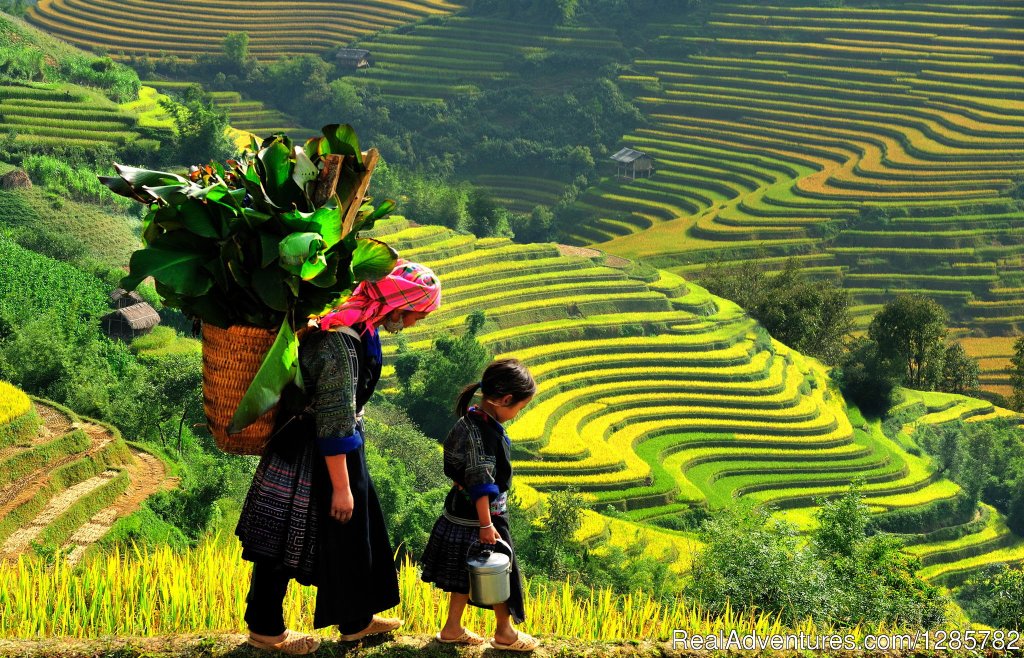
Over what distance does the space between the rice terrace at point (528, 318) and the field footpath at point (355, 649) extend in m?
0.02

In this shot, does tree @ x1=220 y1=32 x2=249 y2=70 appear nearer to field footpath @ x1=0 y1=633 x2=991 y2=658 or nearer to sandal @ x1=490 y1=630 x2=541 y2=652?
field footpath @ x1=0 y1=633 x2=991 y2=658

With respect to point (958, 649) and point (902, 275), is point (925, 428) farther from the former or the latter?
point (958, 649)

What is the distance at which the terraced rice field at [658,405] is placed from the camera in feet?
98.0

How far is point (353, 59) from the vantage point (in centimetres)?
7075

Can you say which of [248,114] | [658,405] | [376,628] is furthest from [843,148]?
[376,628]

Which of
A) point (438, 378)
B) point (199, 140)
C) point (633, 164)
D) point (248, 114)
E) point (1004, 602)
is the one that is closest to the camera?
point (1004, 602)

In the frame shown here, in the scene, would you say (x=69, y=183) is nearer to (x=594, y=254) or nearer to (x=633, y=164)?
(x=594, y=254)

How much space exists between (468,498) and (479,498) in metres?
0.16

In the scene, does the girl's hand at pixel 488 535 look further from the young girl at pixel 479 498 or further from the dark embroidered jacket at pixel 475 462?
the dark embroidered jacket at pixel 475 462

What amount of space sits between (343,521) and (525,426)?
85.4 ft

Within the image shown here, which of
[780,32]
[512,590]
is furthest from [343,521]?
[780,32]

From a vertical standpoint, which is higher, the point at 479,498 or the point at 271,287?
the point at 271,287

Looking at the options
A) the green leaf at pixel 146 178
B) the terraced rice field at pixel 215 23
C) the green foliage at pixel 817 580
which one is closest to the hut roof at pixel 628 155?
the terraced rice field at pixel 215 23

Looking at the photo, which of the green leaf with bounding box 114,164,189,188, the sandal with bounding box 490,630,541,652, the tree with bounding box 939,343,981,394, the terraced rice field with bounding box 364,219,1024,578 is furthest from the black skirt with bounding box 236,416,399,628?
the tree with bounding box 939,343,981,394
